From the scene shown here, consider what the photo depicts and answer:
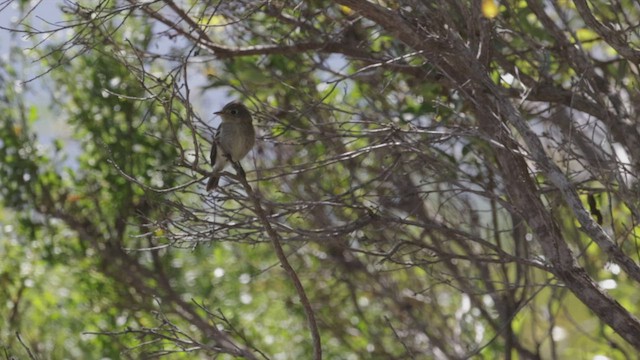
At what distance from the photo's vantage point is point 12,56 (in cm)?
715

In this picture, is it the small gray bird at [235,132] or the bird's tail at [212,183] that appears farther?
the small gray bird at [235,132]

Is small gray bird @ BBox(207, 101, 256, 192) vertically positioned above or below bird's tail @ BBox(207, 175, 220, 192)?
above

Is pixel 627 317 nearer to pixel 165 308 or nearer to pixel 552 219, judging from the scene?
pixel 552 219

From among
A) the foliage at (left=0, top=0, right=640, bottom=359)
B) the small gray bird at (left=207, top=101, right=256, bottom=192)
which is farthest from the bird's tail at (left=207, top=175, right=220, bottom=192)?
the small gray bird at (left=207, top=101, right=256, bottom=192)

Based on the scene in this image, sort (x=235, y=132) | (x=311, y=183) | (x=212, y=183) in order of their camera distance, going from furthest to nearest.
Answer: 1. (x=311, y=183)
2. (x=235, y=132)
3. (x=212, y=183)

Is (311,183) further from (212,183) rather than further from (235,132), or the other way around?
(212,183)

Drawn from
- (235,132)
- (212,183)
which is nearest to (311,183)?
(235,132)

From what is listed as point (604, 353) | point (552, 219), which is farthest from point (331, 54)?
point (604, 353)

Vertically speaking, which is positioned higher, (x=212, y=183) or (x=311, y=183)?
(x=311, y=183)

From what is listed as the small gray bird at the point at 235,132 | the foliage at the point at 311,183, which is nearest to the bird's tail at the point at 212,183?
the foliage at the point at 311,183

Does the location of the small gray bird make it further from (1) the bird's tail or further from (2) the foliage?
(1) the bird's tail

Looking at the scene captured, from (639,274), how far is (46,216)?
13.6 ft

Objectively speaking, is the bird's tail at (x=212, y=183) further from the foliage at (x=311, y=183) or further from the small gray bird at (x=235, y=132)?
the small gray bird at (x=235, y=132)

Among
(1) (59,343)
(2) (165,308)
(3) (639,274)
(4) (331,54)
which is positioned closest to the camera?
(3) (639,274)
